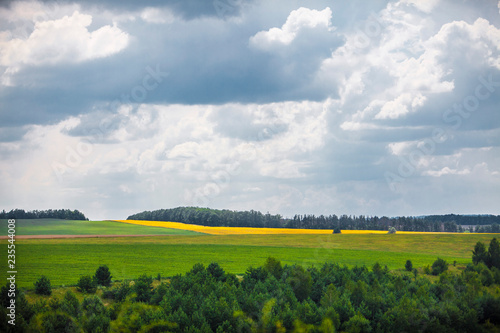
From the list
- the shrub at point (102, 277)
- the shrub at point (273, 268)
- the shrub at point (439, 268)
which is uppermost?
the shrub at point (273, 268)

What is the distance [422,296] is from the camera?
20.3 m

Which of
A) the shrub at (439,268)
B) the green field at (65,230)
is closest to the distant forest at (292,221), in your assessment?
the green field at (65,230)

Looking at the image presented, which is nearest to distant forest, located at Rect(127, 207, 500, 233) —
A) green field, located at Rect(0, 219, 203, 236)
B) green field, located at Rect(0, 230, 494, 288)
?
green field, located at Rect(0, 219, 203, 236)

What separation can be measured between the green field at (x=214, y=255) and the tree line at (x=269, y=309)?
496 inches

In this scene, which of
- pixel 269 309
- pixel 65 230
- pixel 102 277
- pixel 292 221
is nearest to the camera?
pixel 269 309

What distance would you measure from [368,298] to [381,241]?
201ft

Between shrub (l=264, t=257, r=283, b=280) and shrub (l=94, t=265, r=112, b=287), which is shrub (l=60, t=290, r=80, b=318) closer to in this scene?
shrub (l=94, t=265, r=112, b=287)

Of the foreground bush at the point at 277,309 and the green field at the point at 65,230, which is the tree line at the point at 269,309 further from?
the green field at the point at 65,230

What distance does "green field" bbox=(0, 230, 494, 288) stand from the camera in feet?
128

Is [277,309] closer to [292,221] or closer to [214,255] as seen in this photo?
[214,255]

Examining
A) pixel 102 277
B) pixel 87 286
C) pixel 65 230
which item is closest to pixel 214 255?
pixel 102 277

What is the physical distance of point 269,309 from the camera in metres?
17.4

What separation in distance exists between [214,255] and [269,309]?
125 feet

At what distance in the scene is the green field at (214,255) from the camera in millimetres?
39062
